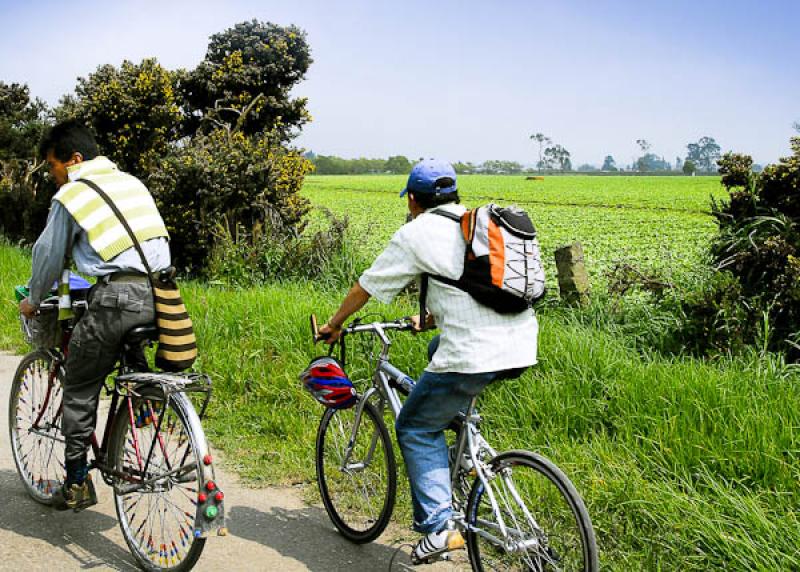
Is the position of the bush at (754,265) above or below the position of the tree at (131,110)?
below

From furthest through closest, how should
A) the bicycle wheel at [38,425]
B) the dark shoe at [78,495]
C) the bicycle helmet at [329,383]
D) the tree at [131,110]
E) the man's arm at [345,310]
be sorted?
1. the tree at [131,110]
2. the bicycle wheel at [38,425]
3. the dark shoe at [78,495]
4. the bicycle helmet at [329,383]
5. the man's arm at [345,310]

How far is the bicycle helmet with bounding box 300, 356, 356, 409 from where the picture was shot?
3990 millimetres

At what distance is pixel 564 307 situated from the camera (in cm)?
724

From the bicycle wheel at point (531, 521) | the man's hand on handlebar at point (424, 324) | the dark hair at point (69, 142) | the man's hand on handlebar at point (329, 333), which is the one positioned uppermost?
the dark hair at point (69, 142)

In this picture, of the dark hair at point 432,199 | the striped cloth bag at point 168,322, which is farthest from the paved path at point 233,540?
the dark hair at point 432,199

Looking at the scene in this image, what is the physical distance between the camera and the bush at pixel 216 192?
10.8m

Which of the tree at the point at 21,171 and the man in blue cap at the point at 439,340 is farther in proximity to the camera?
the tree at the point at 21,171

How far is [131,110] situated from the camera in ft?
40.3

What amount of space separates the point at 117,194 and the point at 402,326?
1.51 m

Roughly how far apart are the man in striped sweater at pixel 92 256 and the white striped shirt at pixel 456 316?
1.35 m

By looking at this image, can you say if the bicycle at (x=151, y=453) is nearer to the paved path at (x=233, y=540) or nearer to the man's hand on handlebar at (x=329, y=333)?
the paved path at (x=233, y=540)

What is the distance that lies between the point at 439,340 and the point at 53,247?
1925mm

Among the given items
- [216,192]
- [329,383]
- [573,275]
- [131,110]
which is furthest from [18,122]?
[329,383]

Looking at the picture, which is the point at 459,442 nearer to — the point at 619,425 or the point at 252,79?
the point at 619,425
